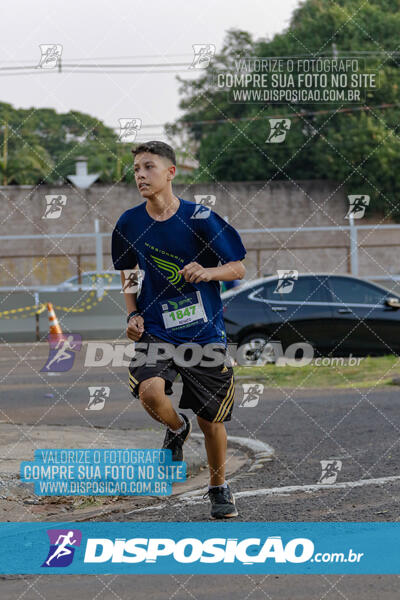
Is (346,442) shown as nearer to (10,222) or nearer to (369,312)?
(369,312)

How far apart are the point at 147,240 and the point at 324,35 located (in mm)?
40120

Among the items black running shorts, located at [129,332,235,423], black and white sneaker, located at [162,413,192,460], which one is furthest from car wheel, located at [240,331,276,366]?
black running shorts, located at [129,332,235,423]

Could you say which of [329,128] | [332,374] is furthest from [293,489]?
[329,128]

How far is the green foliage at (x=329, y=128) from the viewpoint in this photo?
4212 centimetres

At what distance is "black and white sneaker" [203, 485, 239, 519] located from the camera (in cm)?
599

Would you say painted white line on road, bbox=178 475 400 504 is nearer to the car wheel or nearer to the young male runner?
the young male runner

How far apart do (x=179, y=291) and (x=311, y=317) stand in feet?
35.0

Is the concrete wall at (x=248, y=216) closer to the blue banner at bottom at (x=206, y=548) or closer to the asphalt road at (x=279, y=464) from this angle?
the asphalt road at (x=279, y=464)

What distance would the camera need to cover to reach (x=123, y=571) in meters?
4.92

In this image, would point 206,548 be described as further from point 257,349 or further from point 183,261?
point 257,349

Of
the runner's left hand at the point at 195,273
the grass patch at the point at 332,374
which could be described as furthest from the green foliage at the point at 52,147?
the runner's left hand at the point at 195,273

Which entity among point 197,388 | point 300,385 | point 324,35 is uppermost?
point 324,35

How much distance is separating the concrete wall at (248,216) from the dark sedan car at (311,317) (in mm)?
19135

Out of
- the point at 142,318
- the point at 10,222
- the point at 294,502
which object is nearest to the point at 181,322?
the point at 142,318
